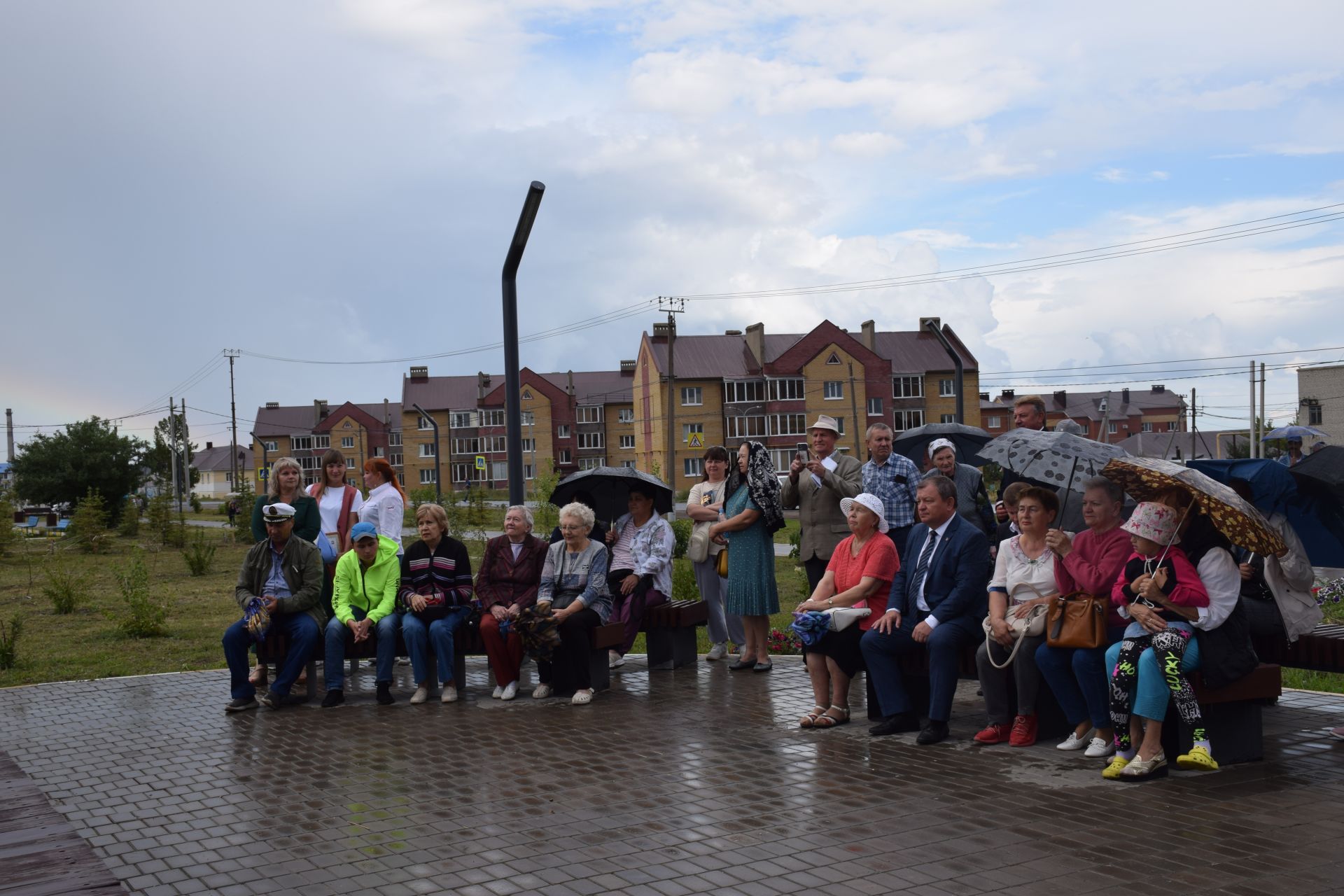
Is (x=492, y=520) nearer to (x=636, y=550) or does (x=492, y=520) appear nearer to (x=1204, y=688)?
(x=636, y=550)

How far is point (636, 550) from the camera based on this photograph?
1068 centimetres

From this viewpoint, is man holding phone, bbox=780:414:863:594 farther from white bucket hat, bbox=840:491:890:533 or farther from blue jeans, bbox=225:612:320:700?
blue jeans, bbox=225:612:320:700

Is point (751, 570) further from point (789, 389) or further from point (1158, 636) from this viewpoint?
point (789, 389)

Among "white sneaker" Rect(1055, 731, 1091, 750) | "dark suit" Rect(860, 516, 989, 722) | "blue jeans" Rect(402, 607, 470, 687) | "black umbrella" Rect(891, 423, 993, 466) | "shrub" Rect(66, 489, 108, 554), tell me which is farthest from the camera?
"shrub" Rect(66, 489, 108, 554)

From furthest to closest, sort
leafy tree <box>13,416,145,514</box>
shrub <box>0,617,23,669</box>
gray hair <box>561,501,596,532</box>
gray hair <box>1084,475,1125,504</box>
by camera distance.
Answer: leafy tree <box>13,416,145,514</box> < shrub <box>0,617,23,669</box> < gray hair <box>561,501,596,532</box> < gray hair <box>1084,475,1125,504</box>

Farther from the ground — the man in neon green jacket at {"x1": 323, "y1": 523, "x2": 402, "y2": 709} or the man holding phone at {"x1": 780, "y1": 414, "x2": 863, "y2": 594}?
the man holding phone at {"x1": 780, "y1": 414, "x2": 863, "y2": 594}

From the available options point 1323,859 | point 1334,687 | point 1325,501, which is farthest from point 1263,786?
point 1334,687

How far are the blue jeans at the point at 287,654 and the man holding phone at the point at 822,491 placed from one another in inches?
162

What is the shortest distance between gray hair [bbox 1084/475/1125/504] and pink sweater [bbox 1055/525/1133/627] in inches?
7.4

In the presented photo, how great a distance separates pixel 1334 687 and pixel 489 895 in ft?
24.3

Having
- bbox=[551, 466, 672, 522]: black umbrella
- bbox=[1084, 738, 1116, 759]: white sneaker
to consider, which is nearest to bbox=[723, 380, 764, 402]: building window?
bbox=[551, 466, 672, 522]: black umbrella

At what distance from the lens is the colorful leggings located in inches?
257

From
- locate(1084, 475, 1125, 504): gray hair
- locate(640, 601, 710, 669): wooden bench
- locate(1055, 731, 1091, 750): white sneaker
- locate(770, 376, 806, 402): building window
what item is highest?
locate(770, 376, 806, 402): building window

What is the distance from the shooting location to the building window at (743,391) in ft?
281
